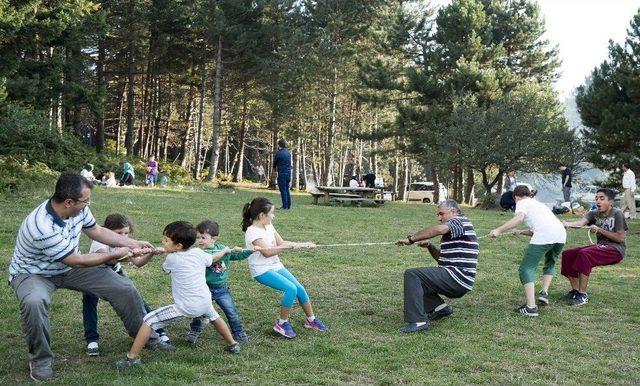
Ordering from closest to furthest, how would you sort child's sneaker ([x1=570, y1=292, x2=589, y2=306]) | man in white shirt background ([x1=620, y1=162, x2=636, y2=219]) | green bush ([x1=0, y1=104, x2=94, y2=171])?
child's sneaker ([x1=570, y1=292, x2=589, y2=306]) → man in white shirt background ([x1=620, y1=162, x2=636, y2=219]) → green bush ([x1=0, y1=104, x2=94, y2=171])

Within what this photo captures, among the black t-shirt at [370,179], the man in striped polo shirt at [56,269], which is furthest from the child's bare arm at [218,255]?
the black t-shirt at [370,179]

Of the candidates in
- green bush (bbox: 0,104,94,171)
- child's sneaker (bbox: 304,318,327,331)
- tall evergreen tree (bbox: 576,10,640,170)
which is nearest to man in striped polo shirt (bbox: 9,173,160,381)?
child's sneaker (bbox: 304,318,327,331)

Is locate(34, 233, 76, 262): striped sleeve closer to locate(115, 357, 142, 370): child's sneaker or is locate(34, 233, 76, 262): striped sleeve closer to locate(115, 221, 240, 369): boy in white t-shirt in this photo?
locate(115, 221, 240, 369): boy in white t-shirt

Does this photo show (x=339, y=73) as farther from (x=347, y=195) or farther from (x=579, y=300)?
(x=579, y=300)

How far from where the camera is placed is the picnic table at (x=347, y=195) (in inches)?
861

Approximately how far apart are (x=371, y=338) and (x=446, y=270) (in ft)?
3.41

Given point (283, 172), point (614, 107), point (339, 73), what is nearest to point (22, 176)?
point (283, 172)

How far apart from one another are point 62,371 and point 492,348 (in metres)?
3.43

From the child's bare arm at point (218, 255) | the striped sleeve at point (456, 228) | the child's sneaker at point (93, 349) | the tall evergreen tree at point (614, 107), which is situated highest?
the tall evergreen tree at point (614, 107)

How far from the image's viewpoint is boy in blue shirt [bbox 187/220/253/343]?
5.43 metres

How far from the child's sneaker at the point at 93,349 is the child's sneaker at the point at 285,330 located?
4.95 feet

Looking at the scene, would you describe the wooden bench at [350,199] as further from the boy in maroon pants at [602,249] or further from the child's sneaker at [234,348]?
the child's sneaker at [234,348]

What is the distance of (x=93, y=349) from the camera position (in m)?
5.01

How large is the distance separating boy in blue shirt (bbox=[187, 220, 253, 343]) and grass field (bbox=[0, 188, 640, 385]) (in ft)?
0.46
